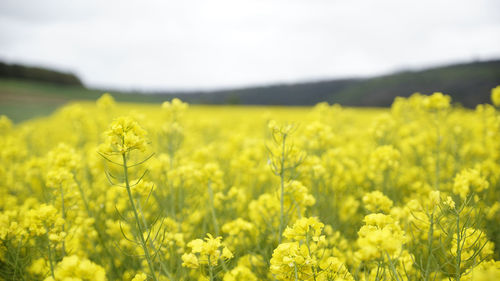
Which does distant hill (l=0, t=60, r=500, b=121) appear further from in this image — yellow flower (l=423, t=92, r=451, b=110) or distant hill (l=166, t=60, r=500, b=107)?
yellow flower (l=423, t=92, r=451, b=110)

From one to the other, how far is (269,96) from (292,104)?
8097 mm

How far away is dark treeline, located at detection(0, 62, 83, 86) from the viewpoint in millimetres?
47166

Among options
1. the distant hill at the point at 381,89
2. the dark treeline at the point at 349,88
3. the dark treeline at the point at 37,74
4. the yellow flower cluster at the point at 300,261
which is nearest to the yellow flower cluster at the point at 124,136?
the yellow flower cluster at the point at 300,261

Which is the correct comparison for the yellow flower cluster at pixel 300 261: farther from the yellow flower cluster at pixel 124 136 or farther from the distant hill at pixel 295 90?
the distant hill at pixel 295 90

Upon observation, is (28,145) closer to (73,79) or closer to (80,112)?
(80,112)

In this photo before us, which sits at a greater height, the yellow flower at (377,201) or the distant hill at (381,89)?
the distant hill at (381,89)

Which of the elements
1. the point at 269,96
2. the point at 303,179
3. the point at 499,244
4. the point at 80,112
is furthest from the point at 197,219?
the point at 269,96

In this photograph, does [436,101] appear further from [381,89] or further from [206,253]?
[381,89]

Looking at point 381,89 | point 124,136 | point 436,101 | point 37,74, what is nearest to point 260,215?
point 124,136

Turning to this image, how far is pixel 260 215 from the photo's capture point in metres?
2.67

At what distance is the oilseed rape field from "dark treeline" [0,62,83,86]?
57.8m

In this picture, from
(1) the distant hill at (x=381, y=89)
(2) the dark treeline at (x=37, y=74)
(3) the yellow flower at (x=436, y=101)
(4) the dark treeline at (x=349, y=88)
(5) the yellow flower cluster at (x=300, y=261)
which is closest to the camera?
(5) the yellow flower cluster at (x=300, y=261)

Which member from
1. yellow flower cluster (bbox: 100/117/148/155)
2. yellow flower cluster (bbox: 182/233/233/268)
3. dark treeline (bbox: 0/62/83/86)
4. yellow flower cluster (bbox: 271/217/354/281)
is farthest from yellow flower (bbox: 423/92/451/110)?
dark treeline (bbox: 0/62/83/86)

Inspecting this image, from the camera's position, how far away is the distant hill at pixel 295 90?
2466cm
